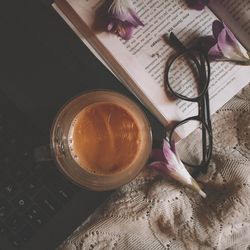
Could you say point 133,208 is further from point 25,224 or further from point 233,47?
point 233,47

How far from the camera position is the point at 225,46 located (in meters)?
0.70

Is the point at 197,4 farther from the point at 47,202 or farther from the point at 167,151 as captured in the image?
the point at 47,202

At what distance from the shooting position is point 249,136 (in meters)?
0.74

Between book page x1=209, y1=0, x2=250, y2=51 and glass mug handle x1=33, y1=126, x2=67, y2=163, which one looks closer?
glass mug handle x1=33, y1=126, x2=67, y2=163

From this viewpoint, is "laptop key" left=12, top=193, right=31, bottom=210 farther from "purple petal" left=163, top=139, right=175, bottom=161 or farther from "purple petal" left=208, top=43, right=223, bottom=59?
"purple petal" left=208, top=43, right=223, bottom=59

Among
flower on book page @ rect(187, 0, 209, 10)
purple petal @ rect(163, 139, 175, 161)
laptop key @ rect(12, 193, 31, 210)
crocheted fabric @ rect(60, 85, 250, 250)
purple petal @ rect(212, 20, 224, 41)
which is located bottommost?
crocheted fabric @ rect(60, 85, 250, 250)

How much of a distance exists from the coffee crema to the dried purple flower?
0.17m

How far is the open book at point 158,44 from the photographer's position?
2.31ft

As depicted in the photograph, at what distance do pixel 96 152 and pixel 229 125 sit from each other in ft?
0.72

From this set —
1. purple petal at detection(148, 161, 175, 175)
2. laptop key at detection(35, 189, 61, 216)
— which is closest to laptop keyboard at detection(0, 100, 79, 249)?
laptop key at detection(35, 189, 61, 216)

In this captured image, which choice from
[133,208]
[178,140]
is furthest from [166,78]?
[133,208]

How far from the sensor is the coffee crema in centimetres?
65

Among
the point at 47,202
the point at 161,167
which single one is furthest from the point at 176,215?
the point at 47,202

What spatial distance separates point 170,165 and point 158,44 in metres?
0.18
